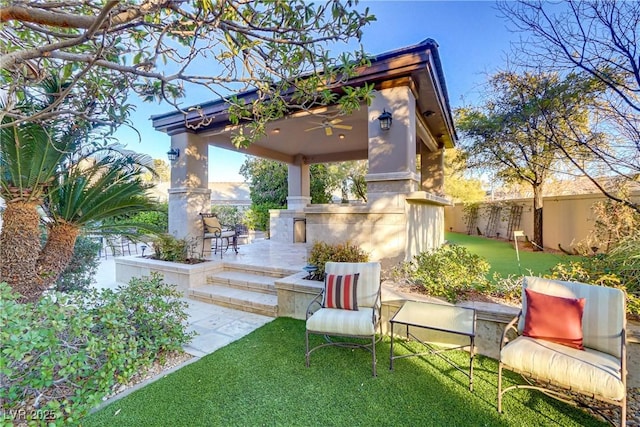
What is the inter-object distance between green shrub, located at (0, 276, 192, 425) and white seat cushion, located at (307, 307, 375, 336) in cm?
180

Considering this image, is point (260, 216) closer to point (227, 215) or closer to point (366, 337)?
point (227, 215)

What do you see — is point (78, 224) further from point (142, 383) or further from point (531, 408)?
point (531, 408)

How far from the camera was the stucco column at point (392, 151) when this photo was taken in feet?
17.0

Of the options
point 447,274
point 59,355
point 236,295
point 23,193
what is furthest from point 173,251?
point 447,274

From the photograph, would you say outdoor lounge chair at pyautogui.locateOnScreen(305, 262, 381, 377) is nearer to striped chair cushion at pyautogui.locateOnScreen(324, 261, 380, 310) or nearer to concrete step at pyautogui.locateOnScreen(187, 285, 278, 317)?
striped chair cushion at pyautogui.locateOnScreen(324, 261, 380, 310)

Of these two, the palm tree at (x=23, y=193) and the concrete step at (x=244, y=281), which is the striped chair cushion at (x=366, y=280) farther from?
the palm tree at (x=23, y=193)

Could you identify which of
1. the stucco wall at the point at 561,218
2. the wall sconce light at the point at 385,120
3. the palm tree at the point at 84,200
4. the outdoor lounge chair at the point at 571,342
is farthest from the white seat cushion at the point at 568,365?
the stucco wall at the point at 561,218

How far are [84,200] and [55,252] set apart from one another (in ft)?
2.24

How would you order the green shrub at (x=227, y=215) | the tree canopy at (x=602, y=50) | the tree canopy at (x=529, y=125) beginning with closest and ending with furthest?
the tree canopy at (x=602, y=50) < the tree canopy at (x=529, y=125) < the green shrub at (x=227, y=215)

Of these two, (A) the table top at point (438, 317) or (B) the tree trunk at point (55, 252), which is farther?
(B) the tree trunk at point (55, 252)

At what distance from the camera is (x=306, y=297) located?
441cm

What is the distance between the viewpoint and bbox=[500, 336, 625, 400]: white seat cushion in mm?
2131

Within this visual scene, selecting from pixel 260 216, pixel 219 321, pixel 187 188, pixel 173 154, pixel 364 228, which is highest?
pixel 173 154

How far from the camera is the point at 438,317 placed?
3166 millimetres
